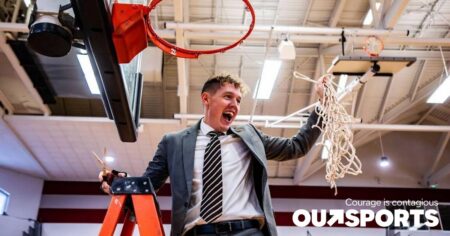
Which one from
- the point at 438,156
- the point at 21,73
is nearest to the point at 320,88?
the point at 21,73

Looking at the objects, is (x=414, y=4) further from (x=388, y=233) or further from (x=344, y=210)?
(x=344, y=210)

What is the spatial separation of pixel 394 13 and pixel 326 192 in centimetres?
834

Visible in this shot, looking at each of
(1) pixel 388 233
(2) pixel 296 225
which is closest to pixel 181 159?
(1) pixel 388 233

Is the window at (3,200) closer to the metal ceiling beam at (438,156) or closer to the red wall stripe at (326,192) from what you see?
the red wall stripe at (326,192)

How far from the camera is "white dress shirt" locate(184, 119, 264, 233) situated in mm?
2016

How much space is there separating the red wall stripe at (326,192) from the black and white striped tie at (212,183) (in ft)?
39.3

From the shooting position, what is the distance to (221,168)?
2.15m

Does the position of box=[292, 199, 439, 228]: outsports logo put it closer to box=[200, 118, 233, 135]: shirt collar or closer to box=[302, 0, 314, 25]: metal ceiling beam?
box=[302, 0, 314, 25]: metal ceiling beam

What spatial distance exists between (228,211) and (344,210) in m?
12.7

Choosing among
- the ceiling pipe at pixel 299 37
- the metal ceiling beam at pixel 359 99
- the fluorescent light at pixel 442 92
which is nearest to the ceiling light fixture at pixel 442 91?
the fluorescent light at pixel 442 92

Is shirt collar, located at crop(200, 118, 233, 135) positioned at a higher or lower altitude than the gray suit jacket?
higher

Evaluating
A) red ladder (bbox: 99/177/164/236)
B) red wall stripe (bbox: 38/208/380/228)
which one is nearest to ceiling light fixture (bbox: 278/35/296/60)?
red ladder (bbox: 99/177/164/236)

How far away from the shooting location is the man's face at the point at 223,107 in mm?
2363

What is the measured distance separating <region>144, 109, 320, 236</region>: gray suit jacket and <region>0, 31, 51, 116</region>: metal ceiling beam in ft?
23.7
